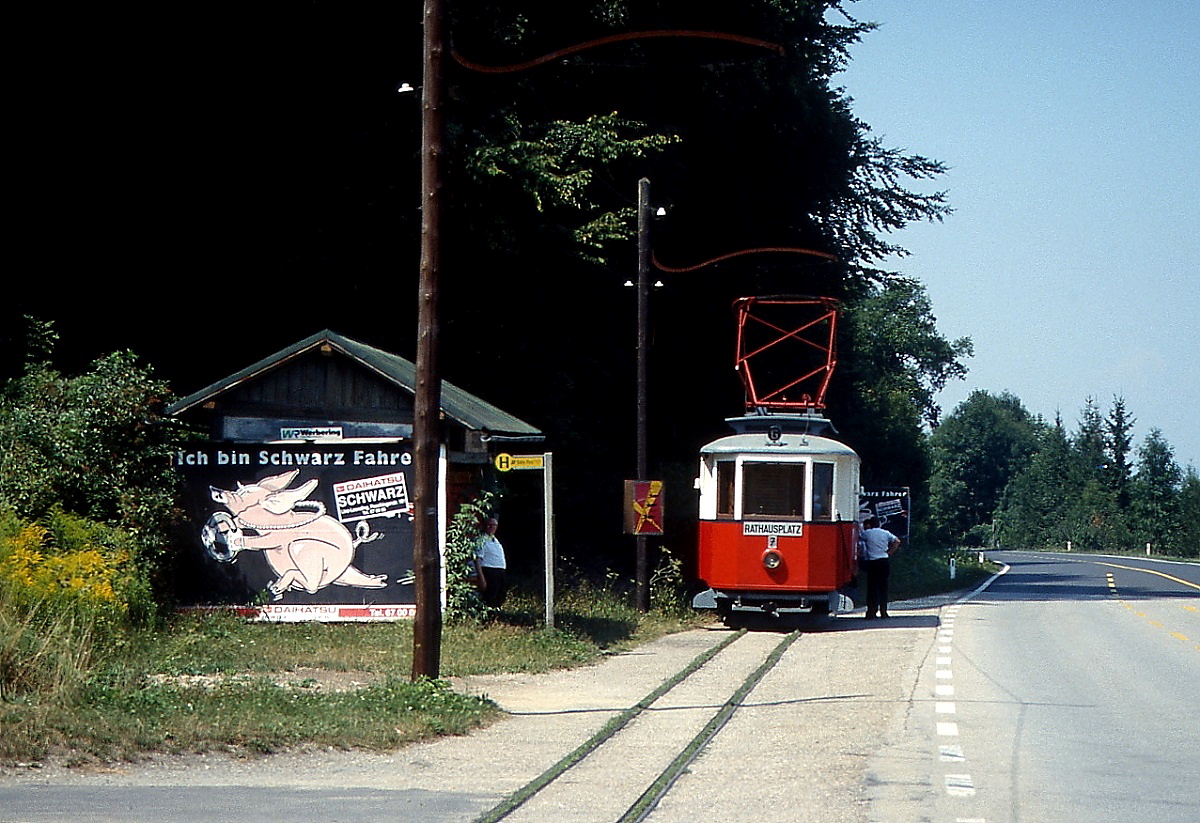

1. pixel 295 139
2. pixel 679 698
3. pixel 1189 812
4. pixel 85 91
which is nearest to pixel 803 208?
pixel 295 139

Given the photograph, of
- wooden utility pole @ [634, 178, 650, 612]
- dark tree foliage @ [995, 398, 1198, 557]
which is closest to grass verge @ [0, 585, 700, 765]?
wooden utility pole @ [634, 178, 650, 612]

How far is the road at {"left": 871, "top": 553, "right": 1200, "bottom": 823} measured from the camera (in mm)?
9672

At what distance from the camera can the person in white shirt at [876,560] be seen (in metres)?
27.2

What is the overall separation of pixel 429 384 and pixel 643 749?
416cm

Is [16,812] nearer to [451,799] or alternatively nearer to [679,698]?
[451,799]

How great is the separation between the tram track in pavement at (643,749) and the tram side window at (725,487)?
5.56m

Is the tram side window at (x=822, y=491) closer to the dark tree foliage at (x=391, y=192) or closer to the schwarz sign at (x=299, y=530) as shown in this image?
the dark tree foliage at (x=391, y=192)

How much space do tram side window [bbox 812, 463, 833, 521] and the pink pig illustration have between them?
7953mm

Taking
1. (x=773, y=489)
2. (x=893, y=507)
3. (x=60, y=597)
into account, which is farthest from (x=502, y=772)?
(x=893, y=507)

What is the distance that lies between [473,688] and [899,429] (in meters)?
70.7

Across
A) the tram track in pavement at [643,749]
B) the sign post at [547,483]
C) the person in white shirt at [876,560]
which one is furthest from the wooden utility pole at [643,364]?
the tram track in pavement at [643,749]

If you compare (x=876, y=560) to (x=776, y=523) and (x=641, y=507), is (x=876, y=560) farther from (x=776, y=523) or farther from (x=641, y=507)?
(x=641, y=507)

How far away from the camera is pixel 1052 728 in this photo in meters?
13.3

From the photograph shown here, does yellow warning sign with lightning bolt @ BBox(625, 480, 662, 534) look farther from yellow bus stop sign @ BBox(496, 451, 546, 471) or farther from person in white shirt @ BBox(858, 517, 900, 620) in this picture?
yellow bus stop sign @ BBox(496, 451, 546, 471)
